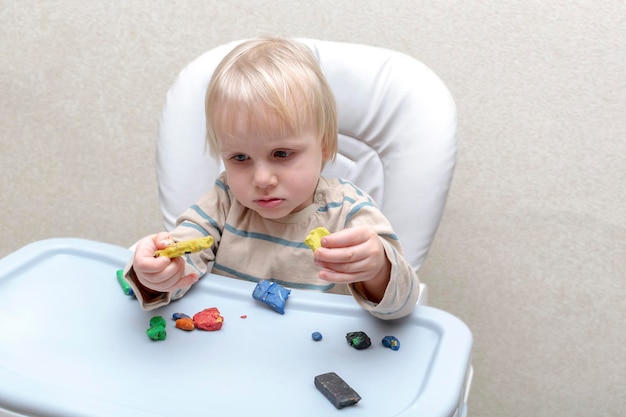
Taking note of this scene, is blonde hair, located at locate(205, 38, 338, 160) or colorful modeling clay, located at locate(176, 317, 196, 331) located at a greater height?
blonde hair, located at locate(205, 38, 338, 160)

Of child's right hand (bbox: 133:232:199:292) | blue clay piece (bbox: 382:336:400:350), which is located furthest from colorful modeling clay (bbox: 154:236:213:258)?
blue clay piece (bbox: 382:336:400:350)

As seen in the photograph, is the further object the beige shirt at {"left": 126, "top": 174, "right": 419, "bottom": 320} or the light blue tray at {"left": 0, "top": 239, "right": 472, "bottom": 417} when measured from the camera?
the beige shirt at {"left": 126, "top": 174, "right": 419, "bottom": 320}

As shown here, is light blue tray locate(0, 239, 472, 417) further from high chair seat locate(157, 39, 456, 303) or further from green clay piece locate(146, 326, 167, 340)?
high chair seat locate(157, 39, 456, 303)

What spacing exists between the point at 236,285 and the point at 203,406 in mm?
249

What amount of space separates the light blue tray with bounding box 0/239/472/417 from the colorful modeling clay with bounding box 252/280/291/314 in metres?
0.01

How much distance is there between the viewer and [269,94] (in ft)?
2.70

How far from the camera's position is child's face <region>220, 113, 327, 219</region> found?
0.84 metres

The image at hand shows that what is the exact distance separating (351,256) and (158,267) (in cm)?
21

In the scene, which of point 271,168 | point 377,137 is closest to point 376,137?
point 377,137

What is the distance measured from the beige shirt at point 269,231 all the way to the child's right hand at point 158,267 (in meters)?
0.07

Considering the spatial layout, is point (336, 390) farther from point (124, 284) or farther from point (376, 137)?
point (376, 137)

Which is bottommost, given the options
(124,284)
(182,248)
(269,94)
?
(124,284)

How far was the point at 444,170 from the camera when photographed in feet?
3.37

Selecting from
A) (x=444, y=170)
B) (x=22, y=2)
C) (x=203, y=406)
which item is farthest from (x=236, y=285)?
(x=22, y=2)
